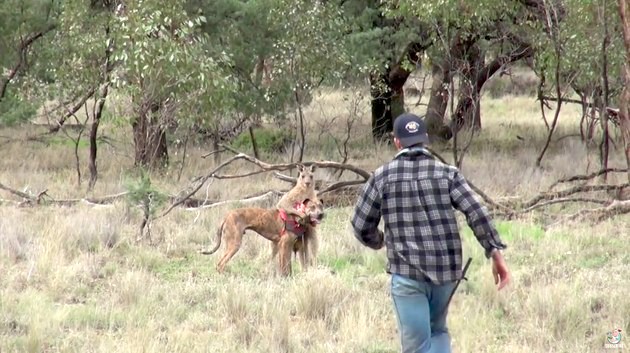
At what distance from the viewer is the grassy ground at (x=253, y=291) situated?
271 inches

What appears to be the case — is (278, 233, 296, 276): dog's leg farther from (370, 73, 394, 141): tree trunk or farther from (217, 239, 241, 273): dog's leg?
(370, 73, 394, 141): tree trunk

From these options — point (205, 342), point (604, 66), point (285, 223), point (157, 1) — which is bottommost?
point (205, 342)

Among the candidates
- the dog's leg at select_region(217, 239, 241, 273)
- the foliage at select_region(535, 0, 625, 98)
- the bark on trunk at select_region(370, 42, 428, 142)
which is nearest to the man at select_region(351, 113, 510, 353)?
the dog's leg at select_region(217, 239, 241, 273)

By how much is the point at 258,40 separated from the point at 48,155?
613 centimetres

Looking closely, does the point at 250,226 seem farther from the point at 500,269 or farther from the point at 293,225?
the point at 500,269

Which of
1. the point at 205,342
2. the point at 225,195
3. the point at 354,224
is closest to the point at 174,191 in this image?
the point at 225,195

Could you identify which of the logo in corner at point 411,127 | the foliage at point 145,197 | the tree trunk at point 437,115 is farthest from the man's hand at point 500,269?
the tree trunk at point 437,115

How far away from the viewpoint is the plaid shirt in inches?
202

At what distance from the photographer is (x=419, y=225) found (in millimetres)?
5156

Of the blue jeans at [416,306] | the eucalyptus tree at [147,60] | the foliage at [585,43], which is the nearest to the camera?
the blue jeans at [416,306]

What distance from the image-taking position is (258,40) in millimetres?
17047

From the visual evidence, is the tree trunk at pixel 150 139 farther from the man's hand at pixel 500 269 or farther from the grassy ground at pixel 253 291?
the man's hand at pixel 500 269

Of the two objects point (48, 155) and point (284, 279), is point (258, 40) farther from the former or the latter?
point (284, 279)

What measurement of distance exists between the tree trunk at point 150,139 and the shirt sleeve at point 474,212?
10261 millimetres
